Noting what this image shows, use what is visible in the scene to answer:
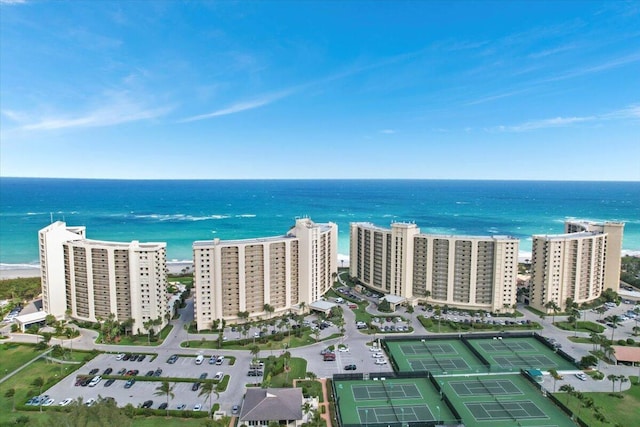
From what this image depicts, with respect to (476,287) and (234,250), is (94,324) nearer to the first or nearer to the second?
(234,250)

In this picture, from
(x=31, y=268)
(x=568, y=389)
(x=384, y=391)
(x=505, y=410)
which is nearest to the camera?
(x=505, y=410)

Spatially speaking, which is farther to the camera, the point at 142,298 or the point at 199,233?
the point at 199,233

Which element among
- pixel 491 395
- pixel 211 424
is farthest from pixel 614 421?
pixel 211 424

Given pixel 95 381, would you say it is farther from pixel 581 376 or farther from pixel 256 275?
pixel 581 376

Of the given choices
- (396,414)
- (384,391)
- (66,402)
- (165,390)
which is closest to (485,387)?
(384,391)

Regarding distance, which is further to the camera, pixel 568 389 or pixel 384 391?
pixel 384 391

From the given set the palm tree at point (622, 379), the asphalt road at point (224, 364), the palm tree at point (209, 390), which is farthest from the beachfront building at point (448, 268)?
the palm tree at point (209, 390)
